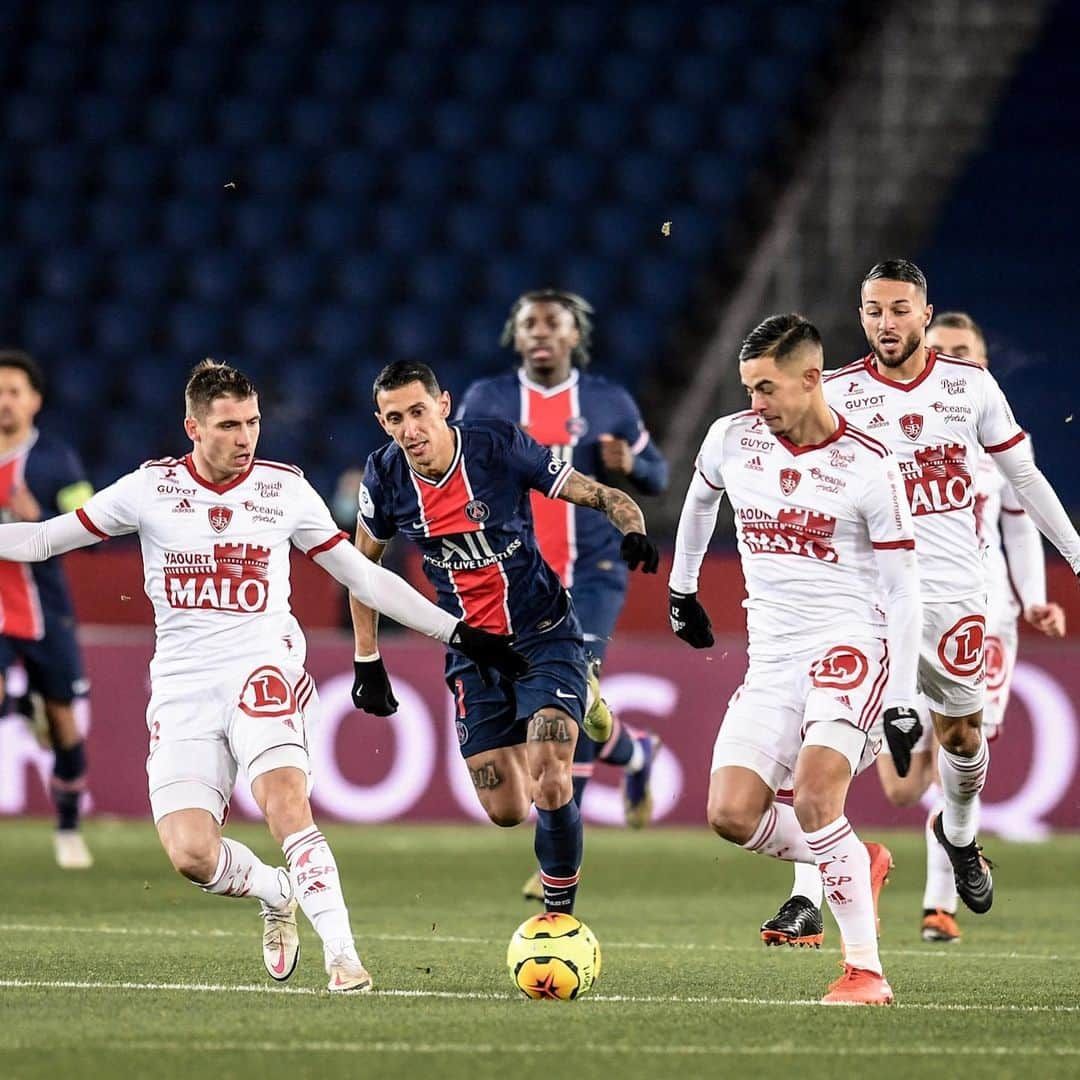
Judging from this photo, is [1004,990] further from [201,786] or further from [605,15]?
[605,15]

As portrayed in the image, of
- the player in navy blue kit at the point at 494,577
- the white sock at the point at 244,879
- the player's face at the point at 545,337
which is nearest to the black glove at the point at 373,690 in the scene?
the player in navy blue kit at the point at 494,577

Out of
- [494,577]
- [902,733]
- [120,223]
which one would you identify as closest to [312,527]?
[494,577]

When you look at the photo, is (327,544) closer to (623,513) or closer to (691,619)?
(623,513)

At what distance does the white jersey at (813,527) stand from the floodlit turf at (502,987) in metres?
1.03

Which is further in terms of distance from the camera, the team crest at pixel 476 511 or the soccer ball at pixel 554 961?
the team crest at pixel 476 511

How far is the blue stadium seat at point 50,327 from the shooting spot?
628 inches

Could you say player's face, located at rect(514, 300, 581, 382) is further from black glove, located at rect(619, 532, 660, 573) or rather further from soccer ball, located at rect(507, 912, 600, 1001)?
soccer ball, located at rect(507, 912, 600, 1001)

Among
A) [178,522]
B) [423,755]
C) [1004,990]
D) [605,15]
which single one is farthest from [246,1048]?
[605,15]

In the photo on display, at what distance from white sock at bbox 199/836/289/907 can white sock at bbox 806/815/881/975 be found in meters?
→ 1.51

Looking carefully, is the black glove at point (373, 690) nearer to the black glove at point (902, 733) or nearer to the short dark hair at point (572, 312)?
the black glove at point (902, 733)

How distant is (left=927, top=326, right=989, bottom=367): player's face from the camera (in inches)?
315

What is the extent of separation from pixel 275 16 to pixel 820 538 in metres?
12.2

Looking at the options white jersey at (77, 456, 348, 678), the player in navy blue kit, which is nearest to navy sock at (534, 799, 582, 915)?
the player in navy blue kit

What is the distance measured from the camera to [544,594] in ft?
22.8
